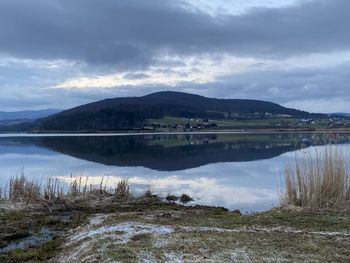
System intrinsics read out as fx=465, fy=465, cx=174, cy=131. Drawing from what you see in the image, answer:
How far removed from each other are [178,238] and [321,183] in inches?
226

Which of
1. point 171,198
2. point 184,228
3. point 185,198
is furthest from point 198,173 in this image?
point 184,228

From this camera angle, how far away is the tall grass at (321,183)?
41.8 feet

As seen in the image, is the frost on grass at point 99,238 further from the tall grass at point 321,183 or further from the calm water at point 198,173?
the calm water at point 198,173

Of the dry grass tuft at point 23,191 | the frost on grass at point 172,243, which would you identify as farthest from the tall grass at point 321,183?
the dry grass tuft at point 23,191

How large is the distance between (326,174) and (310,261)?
6.17 meters

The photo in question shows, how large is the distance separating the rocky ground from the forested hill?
105 meters

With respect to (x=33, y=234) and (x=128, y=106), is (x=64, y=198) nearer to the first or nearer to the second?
(x=33, y=234)

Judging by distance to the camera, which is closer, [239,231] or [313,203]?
[239,231]

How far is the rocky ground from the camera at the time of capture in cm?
758

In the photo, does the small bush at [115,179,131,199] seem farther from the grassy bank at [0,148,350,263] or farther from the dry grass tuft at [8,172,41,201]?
the dry grass tuft at [8,172,41,201]

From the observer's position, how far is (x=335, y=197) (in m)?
12.8

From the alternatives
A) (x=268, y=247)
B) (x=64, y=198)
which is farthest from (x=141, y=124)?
(x=268, y=247)

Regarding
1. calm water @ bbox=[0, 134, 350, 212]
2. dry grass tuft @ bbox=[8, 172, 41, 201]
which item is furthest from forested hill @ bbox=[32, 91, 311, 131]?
dry grass tuft @ bbox=[8, 172, 41, 201]

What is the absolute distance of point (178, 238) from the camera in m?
8.81
